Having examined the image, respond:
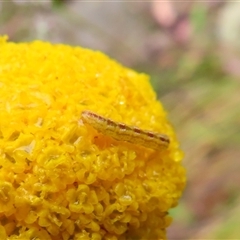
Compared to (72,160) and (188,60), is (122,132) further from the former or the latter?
(188,60)

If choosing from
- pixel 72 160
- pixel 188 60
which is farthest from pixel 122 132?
pixel 188 60

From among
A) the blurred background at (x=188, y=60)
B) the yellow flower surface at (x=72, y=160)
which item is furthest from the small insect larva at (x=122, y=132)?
the blurred background at (x=188, y=60)

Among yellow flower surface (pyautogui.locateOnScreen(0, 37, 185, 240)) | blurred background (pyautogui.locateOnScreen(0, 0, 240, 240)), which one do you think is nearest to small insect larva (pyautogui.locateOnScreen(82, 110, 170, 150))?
yellow flower surface (pyautogui.locateOnScreen(0, 37, 185, 240))

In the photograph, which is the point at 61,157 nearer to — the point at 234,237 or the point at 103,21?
the point at 234,237

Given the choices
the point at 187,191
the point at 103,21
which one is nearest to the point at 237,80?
the point at 187,191

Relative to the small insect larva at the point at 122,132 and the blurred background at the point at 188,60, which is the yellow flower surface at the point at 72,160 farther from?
the blurred background at the point at 188,60

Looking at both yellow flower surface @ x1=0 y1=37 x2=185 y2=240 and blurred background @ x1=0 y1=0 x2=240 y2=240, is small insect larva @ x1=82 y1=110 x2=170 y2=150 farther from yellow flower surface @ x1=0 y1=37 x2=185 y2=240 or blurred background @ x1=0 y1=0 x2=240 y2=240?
blurred background @ x1=0 y1=0 x2=240 y2=240
